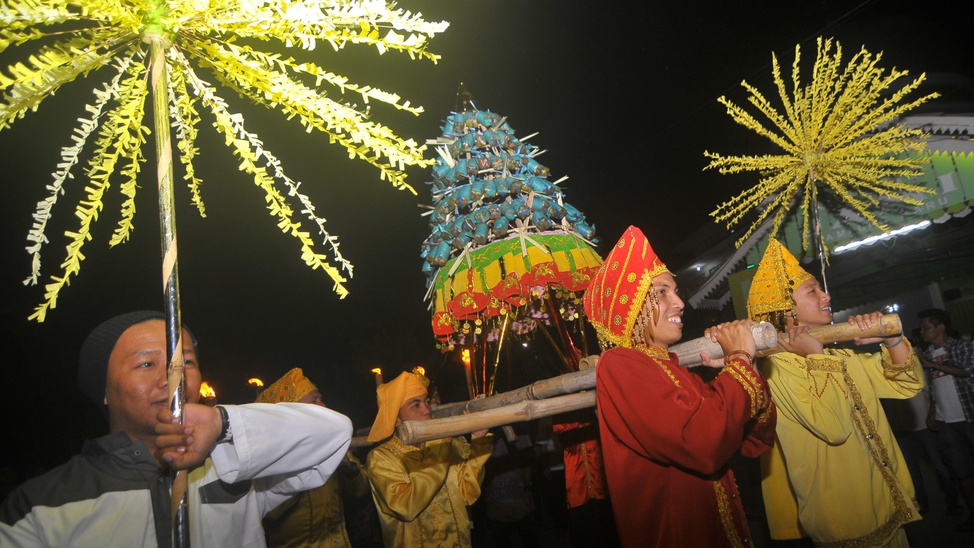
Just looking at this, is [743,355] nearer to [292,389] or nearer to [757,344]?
Result: [757,344]

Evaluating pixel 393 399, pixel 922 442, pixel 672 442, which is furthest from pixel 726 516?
pixel 922 442

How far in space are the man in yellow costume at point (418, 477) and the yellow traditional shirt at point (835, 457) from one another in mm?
2428

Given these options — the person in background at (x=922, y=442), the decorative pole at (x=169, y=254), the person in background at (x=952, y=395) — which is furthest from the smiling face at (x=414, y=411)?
the person in background at (x=952, y=395)

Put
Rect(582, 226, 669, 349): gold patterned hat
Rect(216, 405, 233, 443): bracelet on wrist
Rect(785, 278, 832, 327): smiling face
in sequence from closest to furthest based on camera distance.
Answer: Rect(216, 405, 233, 443): bracelet on wrist → Rect(582, 226, 669, 349): gold patterned hat → Rect(785, 278, 832, 327): smiling face

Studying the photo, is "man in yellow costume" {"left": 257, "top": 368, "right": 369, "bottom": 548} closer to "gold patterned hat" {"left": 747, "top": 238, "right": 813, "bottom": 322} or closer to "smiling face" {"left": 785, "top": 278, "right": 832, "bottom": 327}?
"gold patterned hat" {"left": 747, "top": 238, "right": 813, "bottom": 322}

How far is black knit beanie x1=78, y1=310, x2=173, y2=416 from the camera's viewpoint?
7.86 feet

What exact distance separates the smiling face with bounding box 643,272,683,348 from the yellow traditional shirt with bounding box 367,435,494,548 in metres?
2.40

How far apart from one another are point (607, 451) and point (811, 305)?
8.51ft

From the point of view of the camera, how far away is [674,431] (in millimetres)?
2910

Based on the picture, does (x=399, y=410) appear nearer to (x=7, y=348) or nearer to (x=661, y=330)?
(x=661, y=330)

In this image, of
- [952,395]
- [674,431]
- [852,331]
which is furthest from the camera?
[952,395]

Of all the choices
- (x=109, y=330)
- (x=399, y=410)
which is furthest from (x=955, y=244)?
(x=109, y=330)

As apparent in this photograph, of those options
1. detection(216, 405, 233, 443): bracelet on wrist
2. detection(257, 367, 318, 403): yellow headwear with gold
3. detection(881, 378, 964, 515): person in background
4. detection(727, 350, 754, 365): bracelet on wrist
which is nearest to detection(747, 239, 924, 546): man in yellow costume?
detection(727, 350, 754, 365): bracelet on wrist

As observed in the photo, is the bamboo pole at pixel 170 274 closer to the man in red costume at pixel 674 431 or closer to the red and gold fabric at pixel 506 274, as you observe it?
the man in red costume at pixel 674 431
